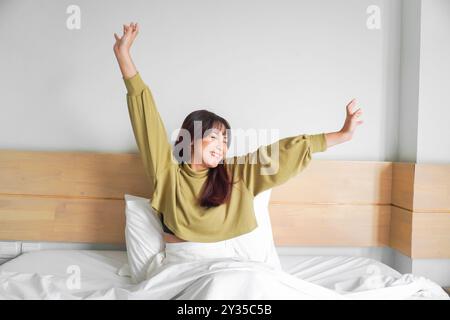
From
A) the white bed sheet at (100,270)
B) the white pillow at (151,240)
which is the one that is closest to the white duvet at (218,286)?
the white bed sheet at (100,270)

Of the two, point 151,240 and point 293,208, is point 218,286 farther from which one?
point 293,208

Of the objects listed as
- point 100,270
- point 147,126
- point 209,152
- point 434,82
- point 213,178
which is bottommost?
point 100,270

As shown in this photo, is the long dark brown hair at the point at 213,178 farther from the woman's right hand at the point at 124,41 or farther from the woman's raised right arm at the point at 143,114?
the woman's right hand at the point at 124,41

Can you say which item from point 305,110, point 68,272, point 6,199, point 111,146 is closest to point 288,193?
point 305,110

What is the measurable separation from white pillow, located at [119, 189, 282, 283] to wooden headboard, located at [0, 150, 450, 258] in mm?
251

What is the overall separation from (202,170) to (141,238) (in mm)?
389

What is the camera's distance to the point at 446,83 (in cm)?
183

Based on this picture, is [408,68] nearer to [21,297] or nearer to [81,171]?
[81,171]

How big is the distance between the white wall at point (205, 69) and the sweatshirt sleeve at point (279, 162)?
1.40 feet

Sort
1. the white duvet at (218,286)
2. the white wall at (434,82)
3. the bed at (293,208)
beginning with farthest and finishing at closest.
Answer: the white wall at (434,82) → the bed at (293,208) → the white duvet at (218,286)

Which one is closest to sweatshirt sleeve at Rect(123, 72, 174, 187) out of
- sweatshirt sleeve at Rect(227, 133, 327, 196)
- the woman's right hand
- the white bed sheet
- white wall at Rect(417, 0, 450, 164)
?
the woman's right hand

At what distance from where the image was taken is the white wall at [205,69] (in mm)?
1853

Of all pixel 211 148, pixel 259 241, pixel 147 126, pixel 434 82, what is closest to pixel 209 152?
pixel 211 148

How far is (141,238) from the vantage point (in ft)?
4.92
